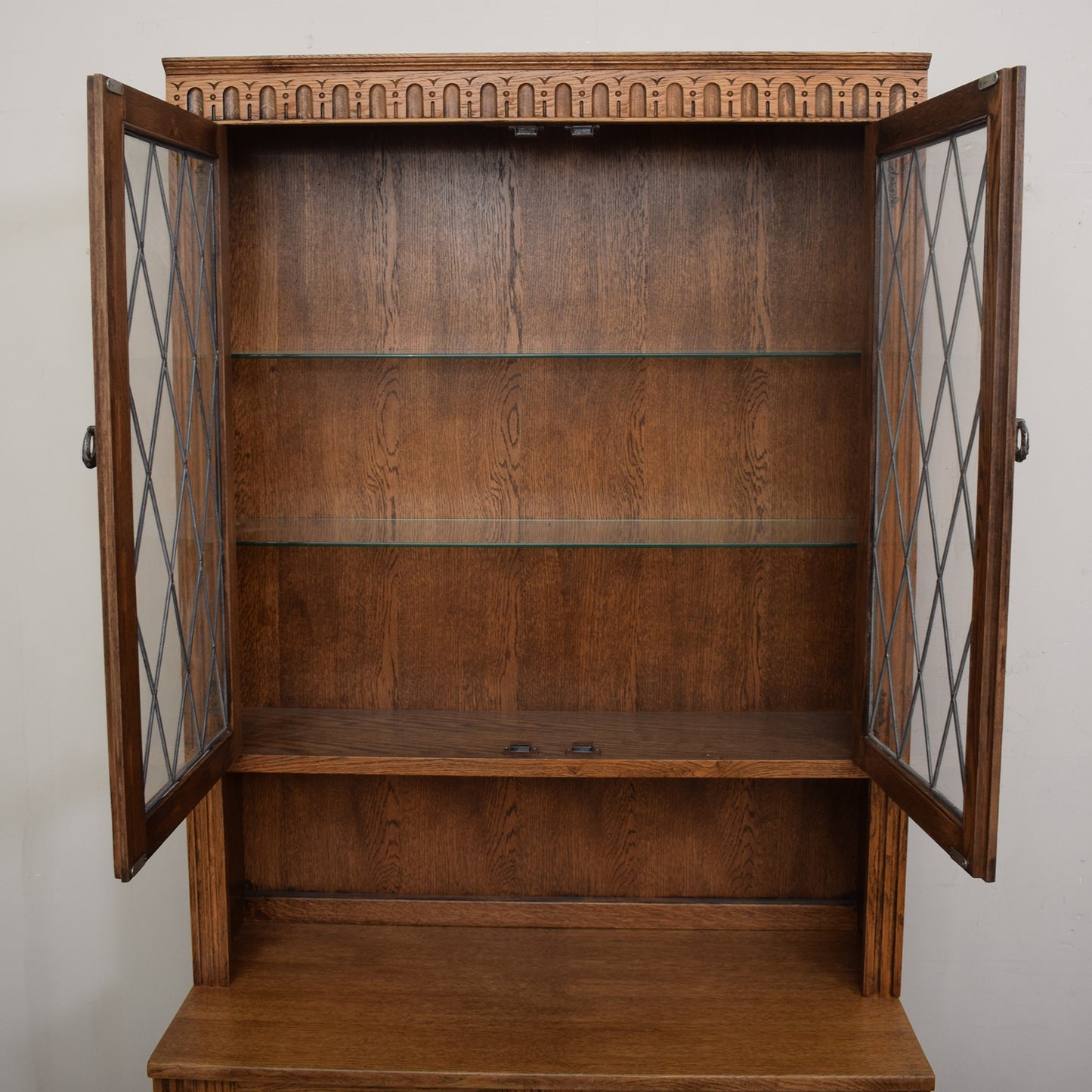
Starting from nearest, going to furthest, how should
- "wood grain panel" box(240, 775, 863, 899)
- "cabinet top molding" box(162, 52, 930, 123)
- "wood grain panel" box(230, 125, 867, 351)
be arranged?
"cabinet top molding" box(162, 52, 930, 123)
"wood grain panel" box(230, 125, 867, 351)
"wood grain panel" box(240, 775, 863, 899)

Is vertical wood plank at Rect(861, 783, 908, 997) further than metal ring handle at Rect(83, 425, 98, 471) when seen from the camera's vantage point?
Yes

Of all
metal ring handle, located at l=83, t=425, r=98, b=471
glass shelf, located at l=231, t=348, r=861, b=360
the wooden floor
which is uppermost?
glass shelf, located at l=231, t=348, r=861, b=360

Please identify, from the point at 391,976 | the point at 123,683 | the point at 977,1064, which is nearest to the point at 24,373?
the point at 123,683

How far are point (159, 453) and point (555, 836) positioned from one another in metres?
0.88

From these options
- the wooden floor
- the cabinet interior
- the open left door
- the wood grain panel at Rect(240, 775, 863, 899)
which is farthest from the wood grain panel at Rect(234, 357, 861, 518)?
the wooden floor

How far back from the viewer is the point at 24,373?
1.75 m

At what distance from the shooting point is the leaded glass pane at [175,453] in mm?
1167

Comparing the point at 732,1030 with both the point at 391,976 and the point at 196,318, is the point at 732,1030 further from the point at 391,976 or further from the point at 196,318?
the point at 196,318

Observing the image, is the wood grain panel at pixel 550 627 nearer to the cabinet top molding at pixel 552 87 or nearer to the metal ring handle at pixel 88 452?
the metal ring handle at pixel 88 452

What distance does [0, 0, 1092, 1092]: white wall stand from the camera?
5.53 feet

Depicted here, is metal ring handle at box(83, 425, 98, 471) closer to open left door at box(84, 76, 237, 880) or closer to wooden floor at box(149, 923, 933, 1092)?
open left door at box(84, 76, 237, 880)

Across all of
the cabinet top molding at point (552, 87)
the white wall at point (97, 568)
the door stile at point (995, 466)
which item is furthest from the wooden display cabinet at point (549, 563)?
the white wall at point (97, 568)

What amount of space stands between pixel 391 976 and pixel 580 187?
48.0 inches

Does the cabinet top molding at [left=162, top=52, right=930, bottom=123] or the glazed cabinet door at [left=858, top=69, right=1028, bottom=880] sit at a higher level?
the cabinet top molding at [left=162, top=52, right=930, bottom=123]
